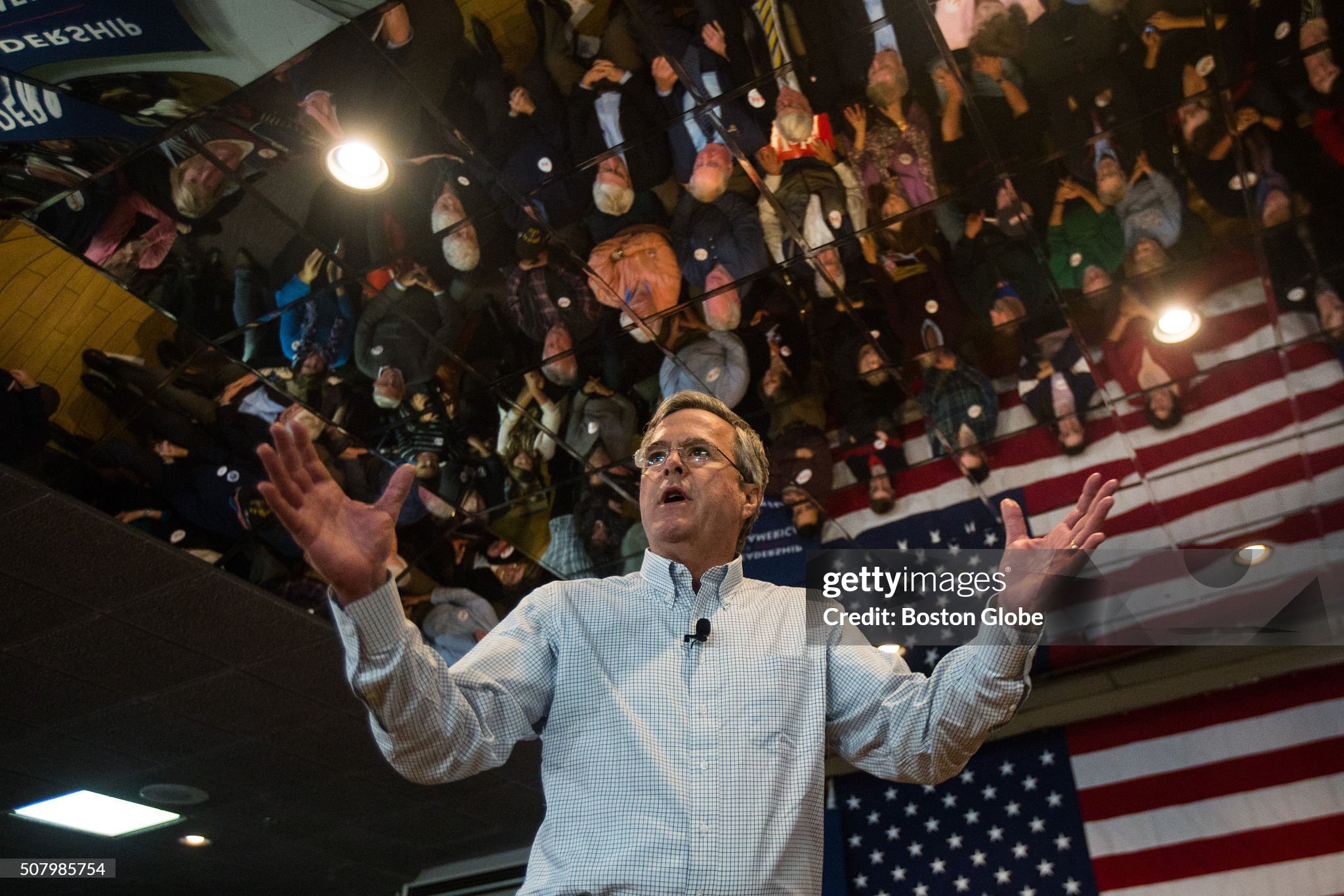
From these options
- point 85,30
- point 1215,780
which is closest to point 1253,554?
point 1215,780

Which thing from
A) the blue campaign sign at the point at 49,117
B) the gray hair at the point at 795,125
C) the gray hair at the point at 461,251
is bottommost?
the blue campaign sign at the point at 49,117

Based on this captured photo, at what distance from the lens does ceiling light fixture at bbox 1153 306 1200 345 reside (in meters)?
4.25

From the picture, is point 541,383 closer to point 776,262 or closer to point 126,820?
point 776,262

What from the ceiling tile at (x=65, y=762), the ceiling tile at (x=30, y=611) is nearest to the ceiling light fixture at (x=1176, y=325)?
the ceiling tile at (x=30, y=611)

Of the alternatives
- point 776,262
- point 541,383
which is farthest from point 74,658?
point 776,262

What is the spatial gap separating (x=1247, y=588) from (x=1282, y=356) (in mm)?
1392

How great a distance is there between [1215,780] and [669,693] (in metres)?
5.00

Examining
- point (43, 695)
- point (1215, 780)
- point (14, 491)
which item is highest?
point (14, 491)

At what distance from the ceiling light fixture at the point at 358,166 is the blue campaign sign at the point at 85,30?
53cm

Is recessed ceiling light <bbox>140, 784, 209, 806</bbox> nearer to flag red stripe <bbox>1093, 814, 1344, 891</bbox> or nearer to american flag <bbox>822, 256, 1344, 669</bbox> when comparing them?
american flag <bbox>822, 256, 1344, 669</bbox>

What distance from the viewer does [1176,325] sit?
14.2 feet

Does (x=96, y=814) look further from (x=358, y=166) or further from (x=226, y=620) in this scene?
(x=358, y=166)

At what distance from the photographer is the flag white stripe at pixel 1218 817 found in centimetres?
504

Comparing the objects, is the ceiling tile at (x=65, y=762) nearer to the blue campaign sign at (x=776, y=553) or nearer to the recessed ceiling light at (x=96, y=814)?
the recessed ceiling light at (x=96, y=814)
